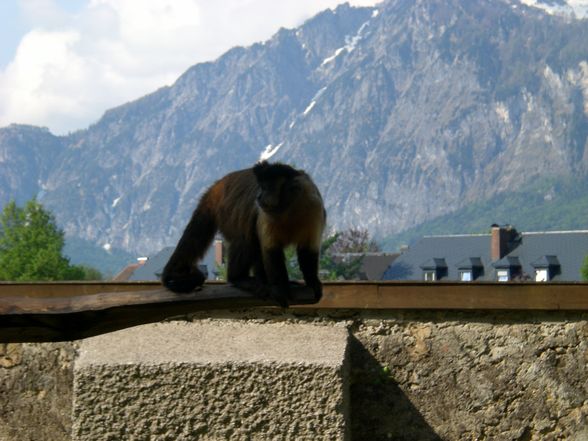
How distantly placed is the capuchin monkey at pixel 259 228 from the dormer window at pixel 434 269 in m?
62.5

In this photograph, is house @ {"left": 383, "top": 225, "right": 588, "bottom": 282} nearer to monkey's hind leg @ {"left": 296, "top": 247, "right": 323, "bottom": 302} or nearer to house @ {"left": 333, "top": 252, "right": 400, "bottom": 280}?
house @ {"left": 333, "top": 252, "right": 400, "bottom": 280}

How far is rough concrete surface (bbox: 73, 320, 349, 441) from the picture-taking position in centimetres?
612

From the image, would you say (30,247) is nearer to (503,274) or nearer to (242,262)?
(503,274)

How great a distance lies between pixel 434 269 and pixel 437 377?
62161 mm

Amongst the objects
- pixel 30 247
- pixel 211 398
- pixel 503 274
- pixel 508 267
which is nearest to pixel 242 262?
pixel 211 398

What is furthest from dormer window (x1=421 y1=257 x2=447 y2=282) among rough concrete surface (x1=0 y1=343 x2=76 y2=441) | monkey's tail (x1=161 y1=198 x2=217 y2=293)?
monkey's tail (x1=161 y1=198 x2=217 y2=293)

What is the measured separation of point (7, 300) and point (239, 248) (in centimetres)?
216

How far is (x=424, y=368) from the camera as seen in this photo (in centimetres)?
670

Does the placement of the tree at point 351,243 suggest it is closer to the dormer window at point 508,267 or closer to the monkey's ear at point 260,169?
the dormer window at point 508,267

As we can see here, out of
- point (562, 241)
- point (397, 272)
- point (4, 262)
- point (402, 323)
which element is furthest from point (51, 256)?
point (402, 323)

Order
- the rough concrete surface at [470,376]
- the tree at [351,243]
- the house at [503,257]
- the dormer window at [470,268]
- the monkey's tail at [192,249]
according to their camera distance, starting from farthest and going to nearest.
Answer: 1. the tree at [351,243]
2. the dormer window at [470,268]
3. the house at [503,257]
4. the rough concrete surface at [470,376]
5. the monkey's tail at [192,249]

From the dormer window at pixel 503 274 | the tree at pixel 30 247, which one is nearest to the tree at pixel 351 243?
the tree at pixel 30 247

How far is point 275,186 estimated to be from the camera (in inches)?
203

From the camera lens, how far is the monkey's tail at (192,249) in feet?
17.8
